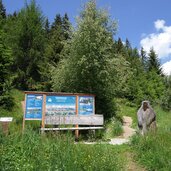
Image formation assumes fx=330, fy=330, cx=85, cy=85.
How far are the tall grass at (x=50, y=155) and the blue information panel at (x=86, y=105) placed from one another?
6.55m

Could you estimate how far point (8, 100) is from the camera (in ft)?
70.2

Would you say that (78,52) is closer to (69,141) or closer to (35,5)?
(69,141)

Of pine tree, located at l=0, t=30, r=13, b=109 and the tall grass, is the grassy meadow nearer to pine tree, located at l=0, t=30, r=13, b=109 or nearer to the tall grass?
the tall grass

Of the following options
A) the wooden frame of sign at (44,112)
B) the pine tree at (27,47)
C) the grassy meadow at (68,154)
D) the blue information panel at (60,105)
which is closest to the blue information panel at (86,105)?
the blue information panel at (60,105)

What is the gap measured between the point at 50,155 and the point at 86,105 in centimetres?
808

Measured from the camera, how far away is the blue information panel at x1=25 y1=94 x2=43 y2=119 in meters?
13.8

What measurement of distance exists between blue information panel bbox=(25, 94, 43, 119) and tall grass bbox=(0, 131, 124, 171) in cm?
539

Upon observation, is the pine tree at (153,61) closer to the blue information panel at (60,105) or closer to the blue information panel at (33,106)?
the blue information panel at (60,105)

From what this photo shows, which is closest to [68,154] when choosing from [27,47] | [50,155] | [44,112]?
[50,155]

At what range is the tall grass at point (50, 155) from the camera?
264 inches

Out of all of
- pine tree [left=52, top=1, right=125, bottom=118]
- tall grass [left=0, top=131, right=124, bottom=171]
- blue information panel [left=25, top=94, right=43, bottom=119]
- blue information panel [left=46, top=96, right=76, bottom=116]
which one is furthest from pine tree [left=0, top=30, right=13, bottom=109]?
tall grass [left=0, top=131, right=124, bottom=171]

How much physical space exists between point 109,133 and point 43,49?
728 inches

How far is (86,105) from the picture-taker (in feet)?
49.3

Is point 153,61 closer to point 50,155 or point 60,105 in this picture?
point 60,105
